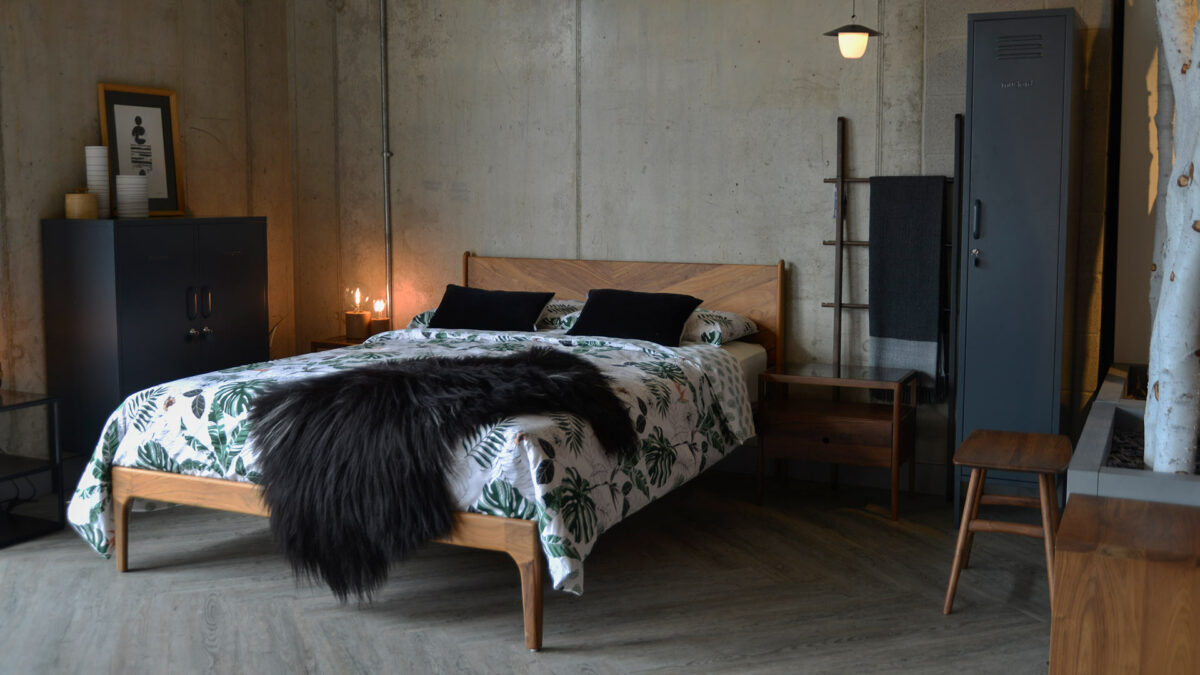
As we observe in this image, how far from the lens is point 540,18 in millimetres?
5637

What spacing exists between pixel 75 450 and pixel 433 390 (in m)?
2.42

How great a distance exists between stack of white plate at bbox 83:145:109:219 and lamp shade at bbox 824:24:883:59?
3.36 metres

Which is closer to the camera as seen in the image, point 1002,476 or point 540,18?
point 1002,476

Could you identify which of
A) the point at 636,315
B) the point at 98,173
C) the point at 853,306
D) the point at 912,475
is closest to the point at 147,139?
the point at 98,173

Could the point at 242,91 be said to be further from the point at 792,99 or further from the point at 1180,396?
the point at 1180,396

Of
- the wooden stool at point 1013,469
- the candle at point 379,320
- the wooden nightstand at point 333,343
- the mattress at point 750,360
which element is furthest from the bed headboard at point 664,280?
the wooden stool at point 1013,469

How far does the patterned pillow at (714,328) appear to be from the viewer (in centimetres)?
491

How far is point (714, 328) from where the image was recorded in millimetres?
4926

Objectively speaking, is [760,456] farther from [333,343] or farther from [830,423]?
[333,343]

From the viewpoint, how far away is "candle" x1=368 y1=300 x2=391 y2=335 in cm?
608

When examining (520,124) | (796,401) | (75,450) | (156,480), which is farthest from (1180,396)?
(75,450)

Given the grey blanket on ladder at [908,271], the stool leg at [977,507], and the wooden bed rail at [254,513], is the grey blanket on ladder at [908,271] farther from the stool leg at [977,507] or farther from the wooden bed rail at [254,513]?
the wooden bed rail at [254,513]

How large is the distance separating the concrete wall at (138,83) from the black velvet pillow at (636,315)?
7.17 feet

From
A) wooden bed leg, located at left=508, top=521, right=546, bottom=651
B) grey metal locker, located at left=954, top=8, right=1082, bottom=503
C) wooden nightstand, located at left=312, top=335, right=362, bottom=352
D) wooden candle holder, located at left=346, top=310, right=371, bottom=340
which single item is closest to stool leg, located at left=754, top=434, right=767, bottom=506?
grey metal locker, located at left=954, top=8, right=1082, bottom=503
